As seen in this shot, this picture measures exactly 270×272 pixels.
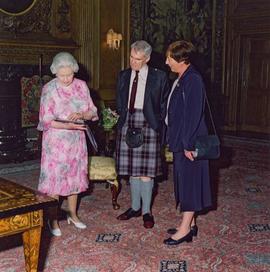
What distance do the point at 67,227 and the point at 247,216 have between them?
187 centimetres

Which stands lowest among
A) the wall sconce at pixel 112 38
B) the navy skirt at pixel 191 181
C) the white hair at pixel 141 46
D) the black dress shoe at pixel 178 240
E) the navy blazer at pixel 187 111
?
the black dress shoe at pixel 178 240

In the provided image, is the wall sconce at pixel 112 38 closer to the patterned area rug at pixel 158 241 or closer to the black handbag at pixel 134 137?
the patterned area rug at pixel 158 241

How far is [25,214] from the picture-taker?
8.87 feet

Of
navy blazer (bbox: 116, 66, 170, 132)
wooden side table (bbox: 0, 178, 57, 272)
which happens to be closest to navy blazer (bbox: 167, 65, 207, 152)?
navy blazer (bbox: 116, 66, 170, 132)

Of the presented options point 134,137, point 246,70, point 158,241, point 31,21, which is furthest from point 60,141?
point 246,70

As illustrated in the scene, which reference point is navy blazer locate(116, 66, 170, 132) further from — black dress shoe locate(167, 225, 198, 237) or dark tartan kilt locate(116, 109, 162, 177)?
black dress shoe locate(167, 225, 198, 237)

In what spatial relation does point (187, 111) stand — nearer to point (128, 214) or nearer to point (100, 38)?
point (128, 214)

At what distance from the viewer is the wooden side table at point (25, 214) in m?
2.62

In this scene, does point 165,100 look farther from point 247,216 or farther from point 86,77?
point 86,77

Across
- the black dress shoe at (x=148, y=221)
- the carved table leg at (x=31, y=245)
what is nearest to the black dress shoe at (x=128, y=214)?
the black dress shoe at (x=148, y=221)

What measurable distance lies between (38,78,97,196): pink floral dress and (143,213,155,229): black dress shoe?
80 cm

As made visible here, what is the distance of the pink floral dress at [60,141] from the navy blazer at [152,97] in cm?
41

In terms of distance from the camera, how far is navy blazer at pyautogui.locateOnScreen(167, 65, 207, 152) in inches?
147

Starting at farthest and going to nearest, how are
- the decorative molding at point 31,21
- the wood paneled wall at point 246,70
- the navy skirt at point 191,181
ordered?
1. the wood paneled wall at point 246,70
2. the decorative molding at point 31,21
3. the navy skirt at point 191,181
